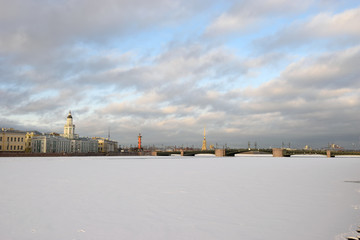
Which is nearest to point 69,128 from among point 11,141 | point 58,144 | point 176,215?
point 58,144

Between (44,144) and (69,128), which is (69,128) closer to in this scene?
(69,128)

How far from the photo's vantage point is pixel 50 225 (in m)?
9.02

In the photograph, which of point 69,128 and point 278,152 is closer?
point 278,152

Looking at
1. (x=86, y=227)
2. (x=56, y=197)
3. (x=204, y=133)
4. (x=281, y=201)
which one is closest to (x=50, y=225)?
(x=86, y=227)

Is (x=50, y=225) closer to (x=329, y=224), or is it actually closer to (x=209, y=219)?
(x=209, y=219)

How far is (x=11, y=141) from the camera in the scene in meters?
99.3

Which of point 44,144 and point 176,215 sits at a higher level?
point 44,144

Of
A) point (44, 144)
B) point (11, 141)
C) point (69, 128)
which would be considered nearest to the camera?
point (11, 141)

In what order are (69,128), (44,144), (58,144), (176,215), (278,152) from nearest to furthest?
(176,215)
(278,152)
(44,144)
(58,144)
(69,128)

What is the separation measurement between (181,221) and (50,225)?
3.67 m

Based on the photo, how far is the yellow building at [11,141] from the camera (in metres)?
97.1

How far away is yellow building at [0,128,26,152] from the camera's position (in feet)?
318

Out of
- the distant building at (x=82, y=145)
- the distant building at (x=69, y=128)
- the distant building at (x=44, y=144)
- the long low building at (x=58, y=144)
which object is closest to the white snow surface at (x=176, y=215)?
the distant building at (x=44, y=144)

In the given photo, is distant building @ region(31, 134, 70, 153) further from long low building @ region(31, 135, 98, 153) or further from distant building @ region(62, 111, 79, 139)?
distant building @ region(62, 111, 79, 139)
